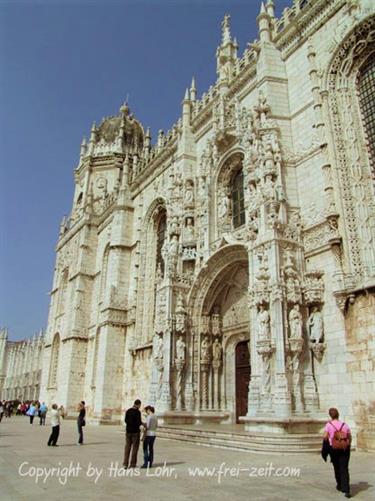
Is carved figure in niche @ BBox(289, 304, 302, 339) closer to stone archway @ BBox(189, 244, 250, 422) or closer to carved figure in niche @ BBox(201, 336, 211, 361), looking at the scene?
stone archway @ BBox(189, 244, 250, 422)

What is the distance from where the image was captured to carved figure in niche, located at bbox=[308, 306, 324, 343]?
12.7 metres

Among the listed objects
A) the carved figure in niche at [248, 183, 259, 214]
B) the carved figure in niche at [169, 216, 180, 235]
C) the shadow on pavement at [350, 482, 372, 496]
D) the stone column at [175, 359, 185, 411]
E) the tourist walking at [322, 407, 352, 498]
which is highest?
the carved figure in niche at [169, 216, 180, 235]

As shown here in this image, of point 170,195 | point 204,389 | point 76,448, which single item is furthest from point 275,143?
point 76,448

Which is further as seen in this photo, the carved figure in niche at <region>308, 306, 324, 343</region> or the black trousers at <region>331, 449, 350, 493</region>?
the carved figure in niche at <region>308, 306, 324, 343</region>

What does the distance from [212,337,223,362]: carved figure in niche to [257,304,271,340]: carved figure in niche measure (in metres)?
5.41

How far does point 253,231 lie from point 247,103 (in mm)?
7586

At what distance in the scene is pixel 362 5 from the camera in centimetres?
1420

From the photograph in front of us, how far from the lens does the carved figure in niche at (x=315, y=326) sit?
41.7ft

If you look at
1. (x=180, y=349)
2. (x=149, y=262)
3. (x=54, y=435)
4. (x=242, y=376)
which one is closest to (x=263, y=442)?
(x=54, y=435)

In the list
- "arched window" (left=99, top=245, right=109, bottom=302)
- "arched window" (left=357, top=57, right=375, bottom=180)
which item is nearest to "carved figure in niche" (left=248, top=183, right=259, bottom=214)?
"arched window" (left=357, top=57, right=375, bottom=180)

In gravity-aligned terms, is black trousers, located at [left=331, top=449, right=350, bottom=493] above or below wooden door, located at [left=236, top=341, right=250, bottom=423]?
below

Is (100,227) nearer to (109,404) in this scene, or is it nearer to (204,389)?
(109,404)

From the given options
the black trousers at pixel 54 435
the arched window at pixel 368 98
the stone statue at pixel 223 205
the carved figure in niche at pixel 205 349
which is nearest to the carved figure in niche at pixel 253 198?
the stone statue at pixel 223 205

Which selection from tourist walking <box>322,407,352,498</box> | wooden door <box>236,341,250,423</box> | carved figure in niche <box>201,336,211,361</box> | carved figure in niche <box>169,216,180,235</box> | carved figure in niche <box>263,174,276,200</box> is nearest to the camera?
tourist walking <box>322,407,352,498</box>
